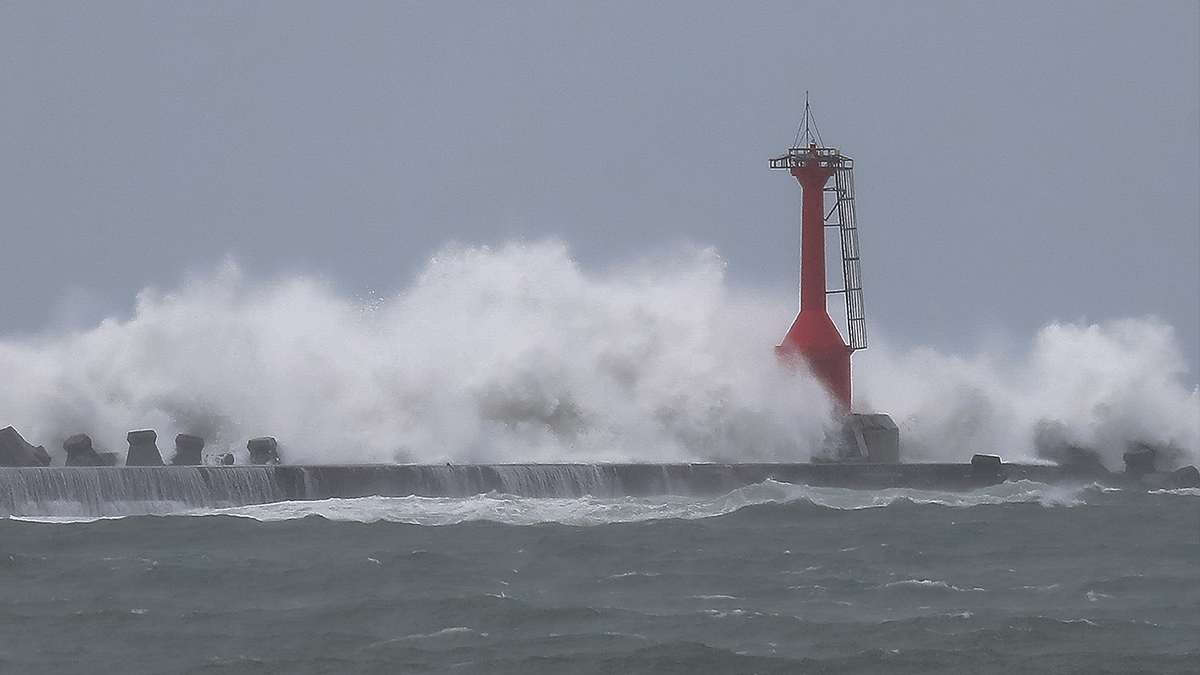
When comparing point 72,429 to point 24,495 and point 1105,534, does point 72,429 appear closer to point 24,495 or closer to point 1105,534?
point 24,495

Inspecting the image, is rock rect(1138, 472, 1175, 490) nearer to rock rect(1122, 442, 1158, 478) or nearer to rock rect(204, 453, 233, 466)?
rock rect(1122, 442, 1158, 478)

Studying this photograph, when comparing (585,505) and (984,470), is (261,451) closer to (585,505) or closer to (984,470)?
(585,505)

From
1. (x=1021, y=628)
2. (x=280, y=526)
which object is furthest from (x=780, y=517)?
(x=1021, y=628)

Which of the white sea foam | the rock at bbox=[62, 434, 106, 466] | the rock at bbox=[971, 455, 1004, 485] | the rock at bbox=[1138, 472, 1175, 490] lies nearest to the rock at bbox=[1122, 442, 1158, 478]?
the rock at bbox=[1138, 472, 1175, 490]

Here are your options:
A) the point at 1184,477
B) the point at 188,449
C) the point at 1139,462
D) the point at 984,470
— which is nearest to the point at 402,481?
the point at 188,449

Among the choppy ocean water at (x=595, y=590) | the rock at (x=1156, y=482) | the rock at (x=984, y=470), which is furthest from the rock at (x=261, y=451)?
the rock at (x=1156, y=482)

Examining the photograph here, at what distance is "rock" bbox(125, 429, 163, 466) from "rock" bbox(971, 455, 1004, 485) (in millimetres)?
10691

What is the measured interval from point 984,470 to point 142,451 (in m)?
11.0

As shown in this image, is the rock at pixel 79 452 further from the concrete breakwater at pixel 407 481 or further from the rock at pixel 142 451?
the concrete breakwater at pixel 407 481

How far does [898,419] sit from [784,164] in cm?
529

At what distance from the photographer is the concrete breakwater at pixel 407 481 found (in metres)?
17.8

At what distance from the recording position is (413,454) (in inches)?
969

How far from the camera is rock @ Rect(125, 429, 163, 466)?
20141mm

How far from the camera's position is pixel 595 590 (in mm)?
12922
